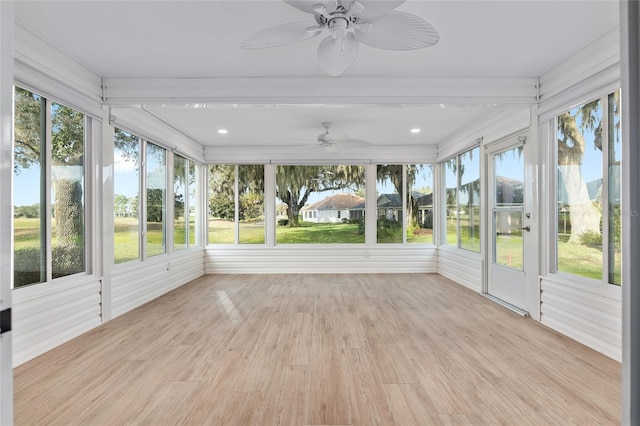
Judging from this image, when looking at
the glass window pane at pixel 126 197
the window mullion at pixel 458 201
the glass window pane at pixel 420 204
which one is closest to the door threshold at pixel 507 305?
the window mullion at pixel 458 201

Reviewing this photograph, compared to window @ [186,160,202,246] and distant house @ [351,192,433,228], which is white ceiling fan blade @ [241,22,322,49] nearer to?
window @ [186,160,202,246]

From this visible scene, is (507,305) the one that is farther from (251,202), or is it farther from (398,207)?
(251,202)

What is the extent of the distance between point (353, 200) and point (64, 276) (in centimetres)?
517

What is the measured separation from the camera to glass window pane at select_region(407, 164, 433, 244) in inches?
284

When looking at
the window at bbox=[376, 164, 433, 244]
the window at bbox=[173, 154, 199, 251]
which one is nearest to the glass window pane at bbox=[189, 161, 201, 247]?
the window at bbox=[173, 154, 199, 251]

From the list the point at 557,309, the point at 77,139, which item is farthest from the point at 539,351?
the point at 77,139

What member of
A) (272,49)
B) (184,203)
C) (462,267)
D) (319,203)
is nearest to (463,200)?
(462,267)

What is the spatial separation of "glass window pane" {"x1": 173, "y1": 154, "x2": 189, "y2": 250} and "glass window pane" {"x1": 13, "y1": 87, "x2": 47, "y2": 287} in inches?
108

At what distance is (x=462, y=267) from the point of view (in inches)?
232

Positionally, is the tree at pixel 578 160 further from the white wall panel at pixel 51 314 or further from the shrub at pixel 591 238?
the white wall panel at pixel 51 314

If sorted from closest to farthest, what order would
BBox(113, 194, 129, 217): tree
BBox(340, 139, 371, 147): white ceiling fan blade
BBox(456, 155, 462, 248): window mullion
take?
BBox(113, 194, 129, 217): tree < BBox(340, 139, 371, 147): white ceiling fan blade < BBox(456, 155, 462, 248): window mullion

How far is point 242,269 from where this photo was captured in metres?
7.02

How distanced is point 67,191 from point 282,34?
275 centimetres

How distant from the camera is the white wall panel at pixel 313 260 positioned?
23.0ft
